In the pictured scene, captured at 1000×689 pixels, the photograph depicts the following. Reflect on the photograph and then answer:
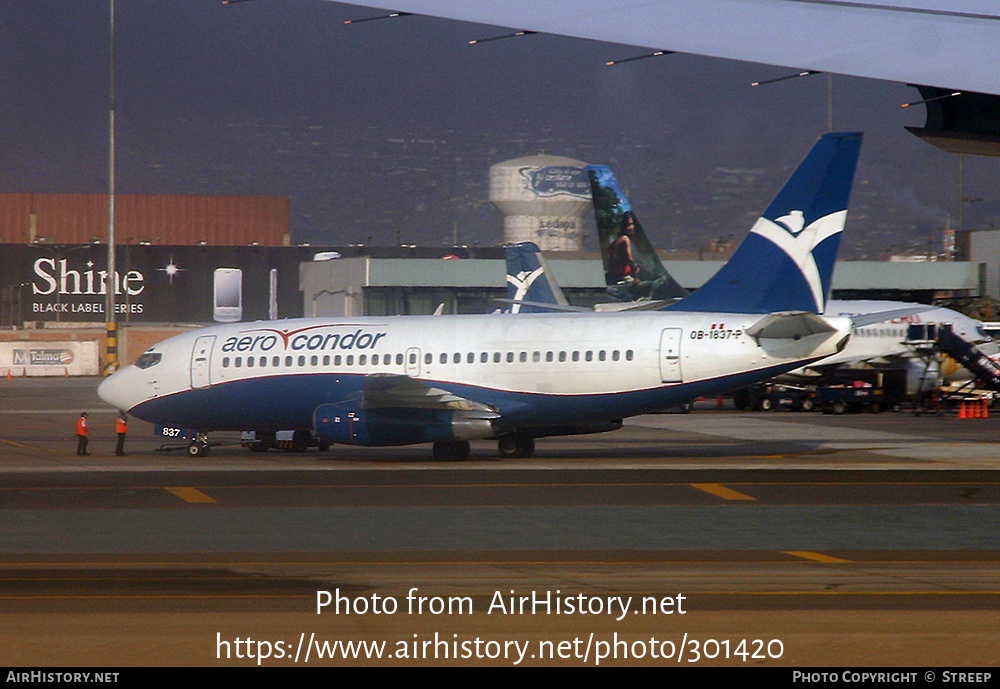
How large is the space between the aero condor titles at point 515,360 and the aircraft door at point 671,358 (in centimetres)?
2

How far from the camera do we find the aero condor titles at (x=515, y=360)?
1141 inches

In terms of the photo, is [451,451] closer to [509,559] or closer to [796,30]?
[509,559]

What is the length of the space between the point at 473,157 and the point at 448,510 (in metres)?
6.47

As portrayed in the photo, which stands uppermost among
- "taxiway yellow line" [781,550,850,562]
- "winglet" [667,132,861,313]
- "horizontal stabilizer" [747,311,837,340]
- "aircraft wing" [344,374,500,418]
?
"winglet" [667,132,861,313]

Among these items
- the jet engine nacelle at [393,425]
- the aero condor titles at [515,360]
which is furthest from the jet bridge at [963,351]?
the jet engine nacelle at [393,425]

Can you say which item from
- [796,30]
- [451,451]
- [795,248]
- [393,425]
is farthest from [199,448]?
[796,30]

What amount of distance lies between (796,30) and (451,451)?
78.1 feet

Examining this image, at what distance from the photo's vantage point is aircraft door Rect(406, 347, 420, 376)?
3216cm

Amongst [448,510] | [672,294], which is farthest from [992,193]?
[672,294]

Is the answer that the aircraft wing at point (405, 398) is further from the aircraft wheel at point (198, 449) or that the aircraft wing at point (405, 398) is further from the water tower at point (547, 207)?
the water tower at point (547, 207)

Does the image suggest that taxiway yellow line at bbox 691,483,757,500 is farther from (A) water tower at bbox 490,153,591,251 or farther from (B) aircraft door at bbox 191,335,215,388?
(A) water tower at bbox 490,153,591,251

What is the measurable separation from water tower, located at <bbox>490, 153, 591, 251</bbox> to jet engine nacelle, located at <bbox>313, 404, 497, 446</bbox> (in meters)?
12.8

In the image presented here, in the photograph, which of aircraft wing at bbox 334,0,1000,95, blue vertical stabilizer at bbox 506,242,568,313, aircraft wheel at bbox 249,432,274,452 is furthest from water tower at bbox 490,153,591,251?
aircraft wing at bbox 334,0,1000,95

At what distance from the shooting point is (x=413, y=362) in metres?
32.2
